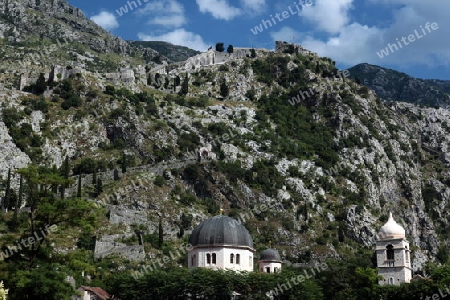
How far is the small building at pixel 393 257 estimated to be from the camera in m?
70.6

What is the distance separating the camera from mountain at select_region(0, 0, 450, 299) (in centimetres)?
10006

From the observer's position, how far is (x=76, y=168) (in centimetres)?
11212

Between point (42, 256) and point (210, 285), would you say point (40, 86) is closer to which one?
point (210, 285)

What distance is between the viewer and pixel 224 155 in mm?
124750

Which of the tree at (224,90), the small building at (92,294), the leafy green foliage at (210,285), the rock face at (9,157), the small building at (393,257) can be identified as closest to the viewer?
the leafy green foliage at (210,285)

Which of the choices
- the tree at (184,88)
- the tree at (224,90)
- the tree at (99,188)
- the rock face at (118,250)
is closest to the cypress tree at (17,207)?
the rock face at (118,250)

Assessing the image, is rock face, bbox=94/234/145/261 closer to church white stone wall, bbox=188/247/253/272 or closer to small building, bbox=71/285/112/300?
small building, bbox=71/285/112/300

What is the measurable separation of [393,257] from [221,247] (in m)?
20.2

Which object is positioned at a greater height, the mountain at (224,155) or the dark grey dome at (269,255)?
the mountain at (224,155)

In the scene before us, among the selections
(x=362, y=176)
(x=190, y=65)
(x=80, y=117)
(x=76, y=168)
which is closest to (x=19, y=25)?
(x=190, y=65)

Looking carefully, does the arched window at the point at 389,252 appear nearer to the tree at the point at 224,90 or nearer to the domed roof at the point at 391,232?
the domed roof at the point at 391,232

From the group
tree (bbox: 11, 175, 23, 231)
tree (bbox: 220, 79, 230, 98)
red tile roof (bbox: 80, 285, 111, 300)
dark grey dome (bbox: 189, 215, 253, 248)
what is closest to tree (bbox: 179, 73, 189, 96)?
tree (bbox: 220, 79, 230, 98)

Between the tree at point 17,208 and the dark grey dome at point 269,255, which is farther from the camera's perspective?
the tree at point 17,208

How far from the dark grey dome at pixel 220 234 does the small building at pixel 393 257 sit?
15852mm
